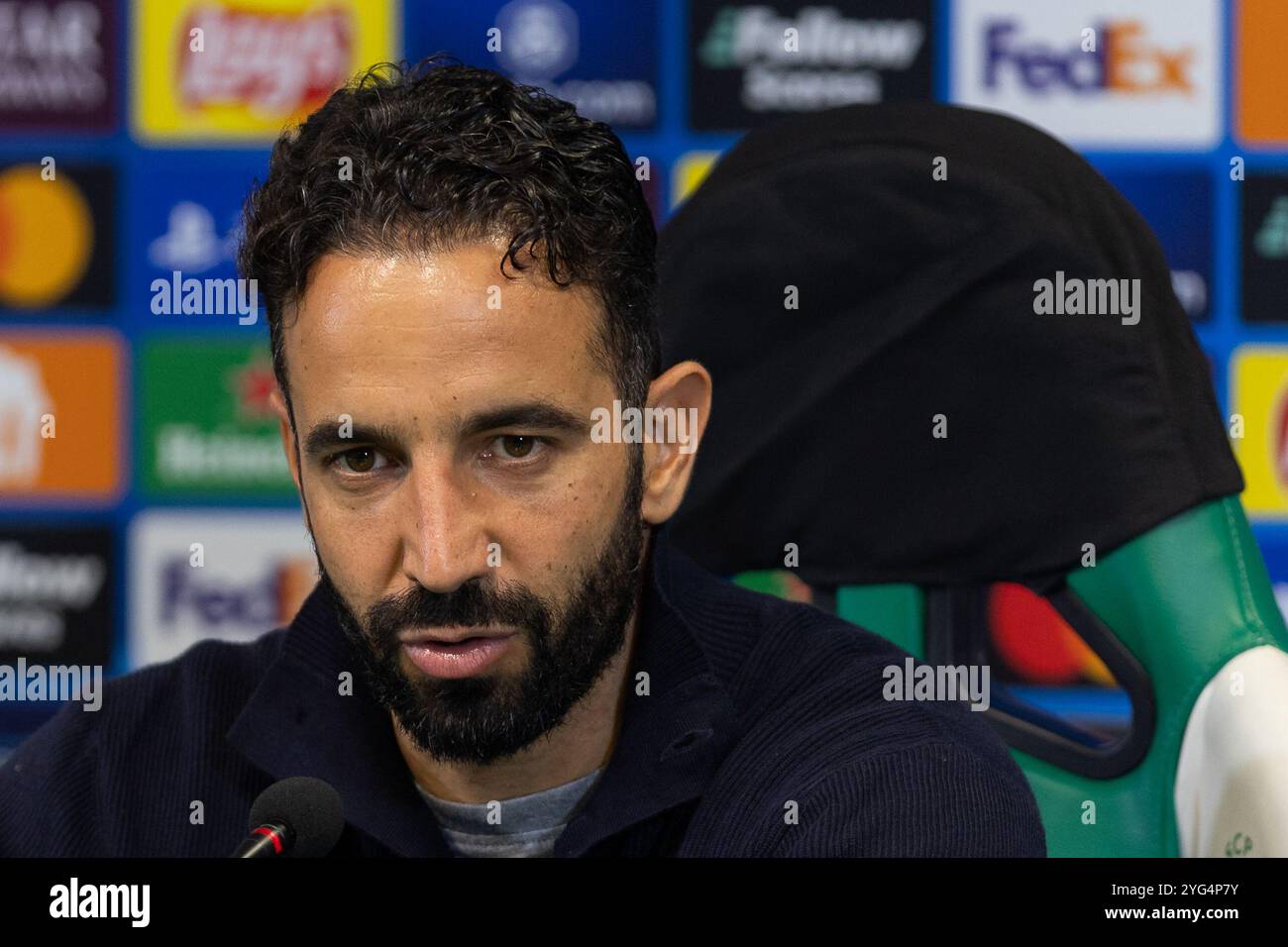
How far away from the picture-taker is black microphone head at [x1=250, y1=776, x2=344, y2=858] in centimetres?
75

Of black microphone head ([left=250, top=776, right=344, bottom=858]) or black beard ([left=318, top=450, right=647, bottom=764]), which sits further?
black beard ([left=318, top=450, right=647, bottom=764])

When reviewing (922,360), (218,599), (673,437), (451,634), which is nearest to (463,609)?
(451,634)

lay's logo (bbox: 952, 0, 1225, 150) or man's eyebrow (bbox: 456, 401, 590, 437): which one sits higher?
lay's logo (bbox: 952, 0, 1225, 150)

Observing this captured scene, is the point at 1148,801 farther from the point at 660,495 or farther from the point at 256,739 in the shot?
the point at 256,739

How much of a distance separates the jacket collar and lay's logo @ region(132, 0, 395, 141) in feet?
4.22

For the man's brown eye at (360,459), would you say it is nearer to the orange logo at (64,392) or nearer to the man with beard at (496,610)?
the man with beard at (496,610)

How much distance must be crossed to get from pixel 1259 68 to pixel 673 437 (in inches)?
55.0

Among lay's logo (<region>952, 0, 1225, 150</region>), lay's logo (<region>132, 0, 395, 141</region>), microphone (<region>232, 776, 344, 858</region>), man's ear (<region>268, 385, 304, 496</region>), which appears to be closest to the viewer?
microphone (<region>232, 776, 344, 858</region>)

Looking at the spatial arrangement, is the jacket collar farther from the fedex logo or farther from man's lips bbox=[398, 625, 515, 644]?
the fedex logo

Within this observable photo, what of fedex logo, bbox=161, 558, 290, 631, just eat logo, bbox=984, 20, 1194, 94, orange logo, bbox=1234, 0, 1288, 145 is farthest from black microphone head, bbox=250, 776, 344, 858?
orange logo, bbox=1234, 0, 1288, 145

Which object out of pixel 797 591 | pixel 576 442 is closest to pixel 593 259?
pixel 576 442

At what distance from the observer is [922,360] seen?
1077 mm

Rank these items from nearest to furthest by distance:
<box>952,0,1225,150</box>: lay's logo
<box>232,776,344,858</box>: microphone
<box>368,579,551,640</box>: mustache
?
<box>232,776,344,858</box>: microphone
<box>368,579,551,640</box>: mustache
<box>952,0,1225,150</box>: lay's logo

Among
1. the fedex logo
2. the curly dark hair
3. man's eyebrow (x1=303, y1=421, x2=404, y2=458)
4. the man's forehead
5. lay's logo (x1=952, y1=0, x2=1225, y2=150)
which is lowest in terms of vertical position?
the fedex logo
